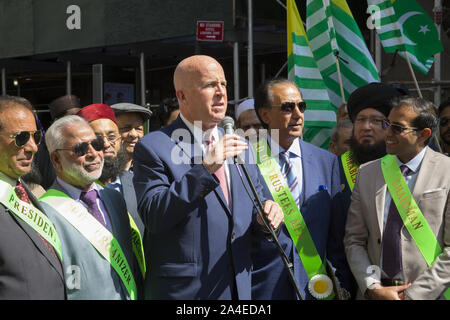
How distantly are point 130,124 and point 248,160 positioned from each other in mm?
1807

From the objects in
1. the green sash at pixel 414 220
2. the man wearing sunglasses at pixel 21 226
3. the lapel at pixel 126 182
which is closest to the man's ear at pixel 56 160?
the man wearing sunglasses at pixel 21 226

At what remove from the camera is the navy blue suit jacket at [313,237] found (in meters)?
4.02

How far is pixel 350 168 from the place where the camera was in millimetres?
4551

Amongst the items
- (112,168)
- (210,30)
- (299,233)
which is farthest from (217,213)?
(210,30)

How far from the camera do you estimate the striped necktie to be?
13.7 ft

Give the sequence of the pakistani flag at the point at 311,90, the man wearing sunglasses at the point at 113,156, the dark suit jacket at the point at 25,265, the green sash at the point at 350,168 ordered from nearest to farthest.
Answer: the dark suit jacket at the point at 25,265, the man wearing sunglasses at the point at 113,156, the green sash at the point at 350,168, the pakistani flag at the point at 311,90

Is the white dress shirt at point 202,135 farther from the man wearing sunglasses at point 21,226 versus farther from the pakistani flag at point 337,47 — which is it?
the pakistani flag at point 337,47

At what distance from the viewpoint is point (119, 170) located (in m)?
4.68

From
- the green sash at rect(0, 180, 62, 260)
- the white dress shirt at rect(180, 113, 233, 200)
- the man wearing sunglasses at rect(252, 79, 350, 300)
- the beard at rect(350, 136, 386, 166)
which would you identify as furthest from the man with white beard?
the beard at rect(350, 136, 386, 166)

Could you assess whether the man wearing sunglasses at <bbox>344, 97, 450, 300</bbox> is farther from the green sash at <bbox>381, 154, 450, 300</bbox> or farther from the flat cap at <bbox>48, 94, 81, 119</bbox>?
the flat cap at <bbox>48, 94, 81, 119</bbox>

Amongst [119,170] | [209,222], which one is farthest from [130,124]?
[209,222]

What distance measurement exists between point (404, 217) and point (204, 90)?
1.25 metres

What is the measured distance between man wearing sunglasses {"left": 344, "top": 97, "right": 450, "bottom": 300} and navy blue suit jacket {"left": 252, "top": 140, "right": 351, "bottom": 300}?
0.19 metres
